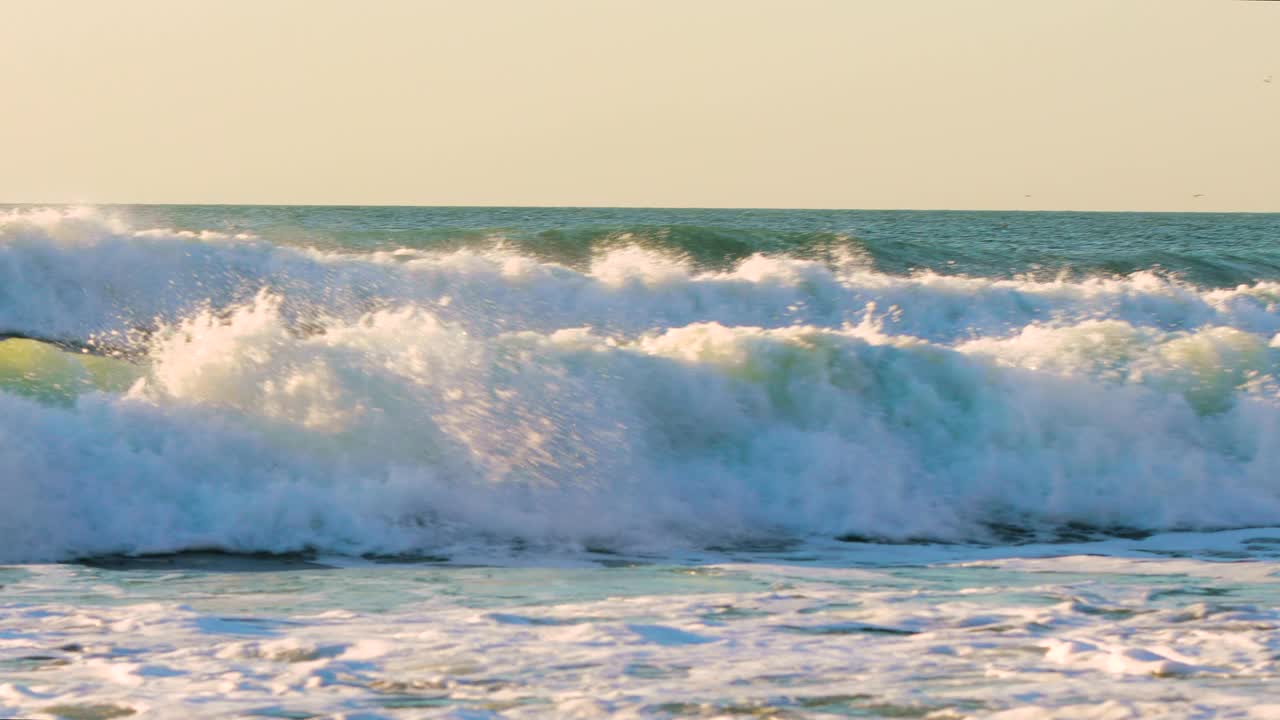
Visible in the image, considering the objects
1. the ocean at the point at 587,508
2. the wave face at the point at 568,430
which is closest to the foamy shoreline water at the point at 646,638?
the ocean at the point at 587,508

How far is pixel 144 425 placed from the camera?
866 cm

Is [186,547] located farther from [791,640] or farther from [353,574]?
[791,640]

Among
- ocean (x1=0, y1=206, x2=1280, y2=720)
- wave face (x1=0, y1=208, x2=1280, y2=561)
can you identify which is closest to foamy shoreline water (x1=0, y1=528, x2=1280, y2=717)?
ocean (x1=0, y1=206, x2=1280, y2=720)

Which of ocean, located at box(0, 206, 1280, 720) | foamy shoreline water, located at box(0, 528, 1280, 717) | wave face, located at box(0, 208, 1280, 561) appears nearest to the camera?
foamy shoreline water, located at box(0, 528, 1280, 717)

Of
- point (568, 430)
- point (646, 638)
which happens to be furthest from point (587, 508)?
point (646, 638)

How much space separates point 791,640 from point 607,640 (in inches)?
28.7

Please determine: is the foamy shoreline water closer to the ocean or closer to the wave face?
the ocean

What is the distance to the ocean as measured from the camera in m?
5.25

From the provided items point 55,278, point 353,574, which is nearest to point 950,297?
point 55,278

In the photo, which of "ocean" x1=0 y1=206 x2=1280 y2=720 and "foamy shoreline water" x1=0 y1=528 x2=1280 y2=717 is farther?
"ocean" x1=0 y1=206 x2=1280 y2=720

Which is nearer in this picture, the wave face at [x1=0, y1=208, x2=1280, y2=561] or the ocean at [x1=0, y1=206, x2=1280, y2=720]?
the ocean at [x1=0, y1=206, x2=1280, y2=720]

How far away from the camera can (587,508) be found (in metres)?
8.48

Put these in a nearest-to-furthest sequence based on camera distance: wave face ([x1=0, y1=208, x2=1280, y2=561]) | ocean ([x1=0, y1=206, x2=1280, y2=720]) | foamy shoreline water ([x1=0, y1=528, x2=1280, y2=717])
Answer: foamy shoreline water ([x1=0, y1=528, x2=1280, y2=717]) < ocean ([x1=0, y1=206, x2=1280, y2=720]) < wave face ([x1=0, y1=208, x2=1280, y2=561])

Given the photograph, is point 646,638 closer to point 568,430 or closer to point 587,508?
point 587,508
